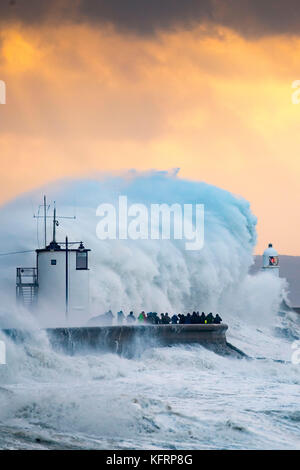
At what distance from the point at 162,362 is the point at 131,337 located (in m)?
1.10

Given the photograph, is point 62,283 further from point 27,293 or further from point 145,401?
point 145,401

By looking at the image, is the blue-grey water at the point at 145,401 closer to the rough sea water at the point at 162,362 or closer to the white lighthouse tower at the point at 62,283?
the rough sea water at the point at 162,362

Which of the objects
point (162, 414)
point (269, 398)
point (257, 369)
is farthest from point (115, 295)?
point (162, 414)

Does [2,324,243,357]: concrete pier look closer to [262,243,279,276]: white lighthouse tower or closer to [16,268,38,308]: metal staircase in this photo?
[16,268,38,308]: metal staircase

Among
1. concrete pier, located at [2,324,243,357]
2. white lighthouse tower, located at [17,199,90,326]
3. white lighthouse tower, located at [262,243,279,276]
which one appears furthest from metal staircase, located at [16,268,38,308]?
white lighthouse tower, located at [262,243,279,276]

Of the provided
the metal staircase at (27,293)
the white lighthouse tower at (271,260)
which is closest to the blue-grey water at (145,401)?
the metal staircase at (27,293)

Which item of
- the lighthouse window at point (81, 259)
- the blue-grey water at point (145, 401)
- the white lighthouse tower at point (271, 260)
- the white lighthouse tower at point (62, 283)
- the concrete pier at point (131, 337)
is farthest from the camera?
the white lighthouse tower at point (271, 260)

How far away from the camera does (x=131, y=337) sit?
26.7 metres

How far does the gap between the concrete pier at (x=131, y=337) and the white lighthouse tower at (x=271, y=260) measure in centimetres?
1774

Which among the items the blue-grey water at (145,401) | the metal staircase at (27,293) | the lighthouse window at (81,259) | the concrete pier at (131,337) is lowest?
the blue-grey water at (145,401)

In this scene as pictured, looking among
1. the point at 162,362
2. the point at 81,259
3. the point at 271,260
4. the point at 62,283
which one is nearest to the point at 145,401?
the point at 162,362

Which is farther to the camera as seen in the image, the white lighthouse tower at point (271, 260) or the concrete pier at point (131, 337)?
the white lighthouse tower at point (271, 260)

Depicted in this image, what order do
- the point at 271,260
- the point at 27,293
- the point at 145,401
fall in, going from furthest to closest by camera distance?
1. the point at 271,260
2. the point at 27,293
3. the point at 145,401

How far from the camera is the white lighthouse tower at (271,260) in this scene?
154ft
